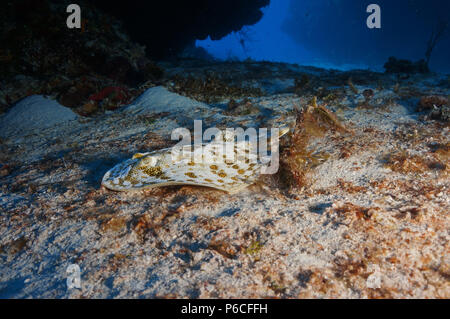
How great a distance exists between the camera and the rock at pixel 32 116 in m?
7.18

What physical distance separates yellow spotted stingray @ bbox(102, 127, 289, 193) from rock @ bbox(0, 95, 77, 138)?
6059 millimetres

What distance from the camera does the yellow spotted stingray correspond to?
9.50 feet

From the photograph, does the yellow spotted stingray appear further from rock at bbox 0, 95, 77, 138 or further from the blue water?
the blue water

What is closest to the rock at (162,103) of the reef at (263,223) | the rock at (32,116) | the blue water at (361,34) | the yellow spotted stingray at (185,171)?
the rock at (32,116)

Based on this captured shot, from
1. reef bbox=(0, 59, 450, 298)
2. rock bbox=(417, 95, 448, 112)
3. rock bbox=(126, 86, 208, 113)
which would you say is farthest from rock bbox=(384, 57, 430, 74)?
rock bbox=(126, 86, 208, 113)

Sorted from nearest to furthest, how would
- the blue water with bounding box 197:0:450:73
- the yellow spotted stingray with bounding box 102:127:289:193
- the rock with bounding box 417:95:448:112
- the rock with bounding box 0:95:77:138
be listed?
the yellow spotted stingray with bounding box 102:127:289:193 → the rock with bounding box 417:95:448:112 → the rock with bounding box 0:95:77:138 → the blue water with bounding box 197:0:450:73

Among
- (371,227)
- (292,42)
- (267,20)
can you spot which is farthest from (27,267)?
(267,20)

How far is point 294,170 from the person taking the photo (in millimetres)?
3189

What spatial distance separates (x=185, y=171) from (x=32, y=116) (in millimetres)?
7968

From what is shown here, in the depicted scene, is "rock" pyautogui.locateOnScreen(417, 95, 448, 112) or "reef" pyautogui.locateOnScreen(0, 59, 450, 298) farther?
"rock" pyautogui.locateOnScreen(417, 95, 448, 112)

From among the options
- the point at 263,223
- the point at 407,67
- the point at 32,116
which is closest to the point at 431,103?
the point at 263,223

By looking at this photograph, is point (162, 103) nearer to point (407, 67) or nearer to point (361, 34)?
point (407, 67)

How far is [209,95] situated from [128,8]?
12617mm

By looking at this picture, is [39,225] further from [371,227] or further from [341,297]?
[371,227]
